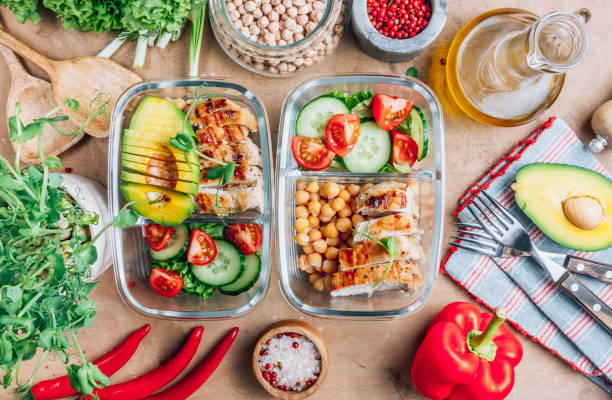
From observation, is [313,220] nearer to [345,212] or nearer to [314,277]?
[345,212]

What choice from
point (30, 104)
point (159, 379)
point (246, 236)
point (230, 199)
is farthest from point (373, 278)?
point (30, 104)

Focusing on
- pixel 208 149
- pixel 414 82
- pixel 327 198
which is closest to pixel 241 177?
Result: pixel 208 149

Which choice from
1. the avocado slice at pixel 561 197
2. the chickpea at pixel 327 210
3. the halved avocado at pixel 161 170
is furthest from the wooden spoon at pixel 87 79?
the avocado slice at pixel 561 197

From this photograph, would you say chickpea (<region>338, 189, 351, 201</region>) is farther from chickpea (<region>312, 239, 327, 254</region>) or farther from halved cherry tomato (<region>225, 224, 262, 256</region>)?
halved cherry tomato (<region>225, 224, 262, 256</region>)

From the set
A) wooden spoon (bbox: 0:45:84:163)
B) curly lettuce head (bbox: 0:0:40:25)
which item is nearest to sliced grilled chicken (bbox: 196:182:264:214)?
wooden spoon (bbox: 0:45:84:163)

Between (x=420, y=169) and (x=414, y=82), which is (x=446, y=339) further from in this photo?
(x=414, y=82)

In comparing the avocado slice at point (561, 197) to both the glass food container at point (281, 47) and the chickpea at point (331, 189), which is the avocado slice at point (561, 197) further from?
the glass food container at point (281, 47)

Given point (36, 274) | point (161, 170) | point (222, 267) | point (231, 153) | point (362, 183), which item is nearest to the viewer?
point (36, 274)
